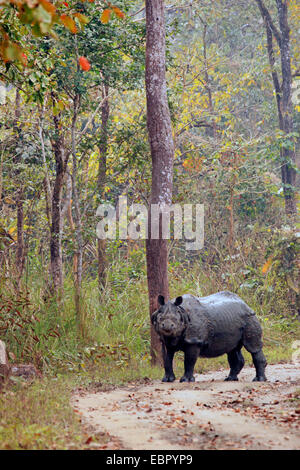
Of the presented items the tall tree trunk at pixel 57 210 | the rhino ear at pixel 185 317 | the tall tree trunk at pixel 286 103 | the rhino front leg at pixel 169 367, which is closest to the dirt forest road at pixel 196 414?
the rhino front leg at pixel 169 367

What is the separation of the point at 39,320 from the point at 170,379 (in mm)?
2244

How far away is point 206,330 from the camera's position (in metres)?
8.17

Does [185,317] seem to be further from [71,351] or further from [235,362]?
[71,351]

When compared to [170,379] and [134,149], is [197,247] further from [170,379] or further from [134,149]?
[170,379]

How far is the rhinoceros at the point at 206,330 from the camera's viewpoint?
7957 mm

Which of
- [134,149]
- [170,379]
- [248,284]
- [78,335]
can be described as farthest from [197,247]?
[170,379]

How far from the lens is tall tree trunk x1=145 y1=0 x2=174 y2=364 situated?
961cm

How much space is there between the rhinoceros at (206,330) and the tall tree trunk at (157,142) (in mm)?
1193

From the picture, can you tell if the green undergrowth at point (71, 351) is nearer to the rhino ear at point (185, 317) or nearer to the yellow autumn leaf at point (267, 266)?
the rhino ear at point (185, 317)

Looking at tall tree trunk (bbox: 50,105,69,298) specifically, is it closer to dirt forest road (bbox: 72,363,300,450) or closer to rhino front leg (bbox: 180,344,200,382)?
dirt forest road (bbox: 72,363,300,450)

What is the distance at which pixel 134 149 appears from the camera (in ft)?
42.6

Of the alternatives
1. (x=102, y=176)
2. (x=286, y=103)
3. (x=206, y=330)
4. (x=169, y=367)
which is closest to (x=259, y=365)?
(x=206, y=330)

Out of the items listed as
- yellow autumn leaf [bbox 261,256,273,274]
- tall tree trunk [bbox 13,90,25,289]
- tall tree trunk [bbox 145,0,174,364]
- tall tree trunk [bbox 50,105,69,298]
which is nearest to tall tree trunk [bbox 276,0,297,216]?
yellow autumn leaf [bbox 261,256,273,274]

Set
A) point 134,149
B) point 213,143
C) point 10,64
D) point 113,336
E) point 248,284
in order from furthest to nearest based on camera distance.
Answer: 1. point 213,143
2. point 248,284
3. point 134,149
4. point 113,336
5. point 10,64
